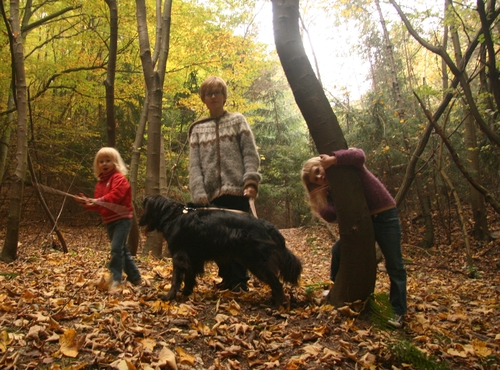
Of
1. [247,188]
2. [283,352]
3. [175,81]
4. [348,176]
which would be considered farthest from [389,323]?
[175,81]

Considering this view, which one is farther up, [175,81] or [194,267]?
[175,81]

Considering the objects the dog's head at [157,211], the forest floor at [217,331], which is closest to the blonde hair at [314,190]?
the forest floor at [217,331]

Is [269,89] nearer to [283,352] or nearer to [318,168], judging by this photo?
[318,168]

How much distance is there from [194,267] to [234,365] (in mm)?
1348

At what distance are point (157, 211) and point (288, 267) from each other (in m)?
1.39

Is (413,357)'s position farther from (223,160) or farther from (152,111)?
(152,111)

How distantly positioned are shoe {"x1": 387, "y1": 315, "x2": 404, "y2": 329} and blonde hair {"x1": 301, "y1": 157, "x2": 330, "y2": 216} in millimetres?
1122

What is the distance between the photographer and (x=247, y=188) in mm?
3592

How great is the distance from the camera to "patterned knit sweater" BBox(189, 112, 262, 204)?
369cm

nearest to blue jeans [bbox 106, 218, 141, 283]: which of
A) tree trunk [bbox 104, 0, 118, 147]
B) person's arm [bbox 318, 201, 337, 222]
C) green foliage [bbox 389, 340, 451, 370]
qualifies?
person's arm [bbox 318, 201, 337, 222]

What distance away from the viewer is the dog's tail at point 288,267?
348 cm

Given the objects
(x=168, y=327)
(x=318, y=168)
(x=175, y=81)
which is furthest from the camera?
(x=175, y=81)

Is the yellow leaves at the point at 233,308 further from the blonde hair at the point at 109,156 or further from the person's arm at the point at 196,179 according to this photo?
the blonde hair at the point at 109,156

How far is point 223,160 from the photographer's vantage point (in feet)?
12.2
